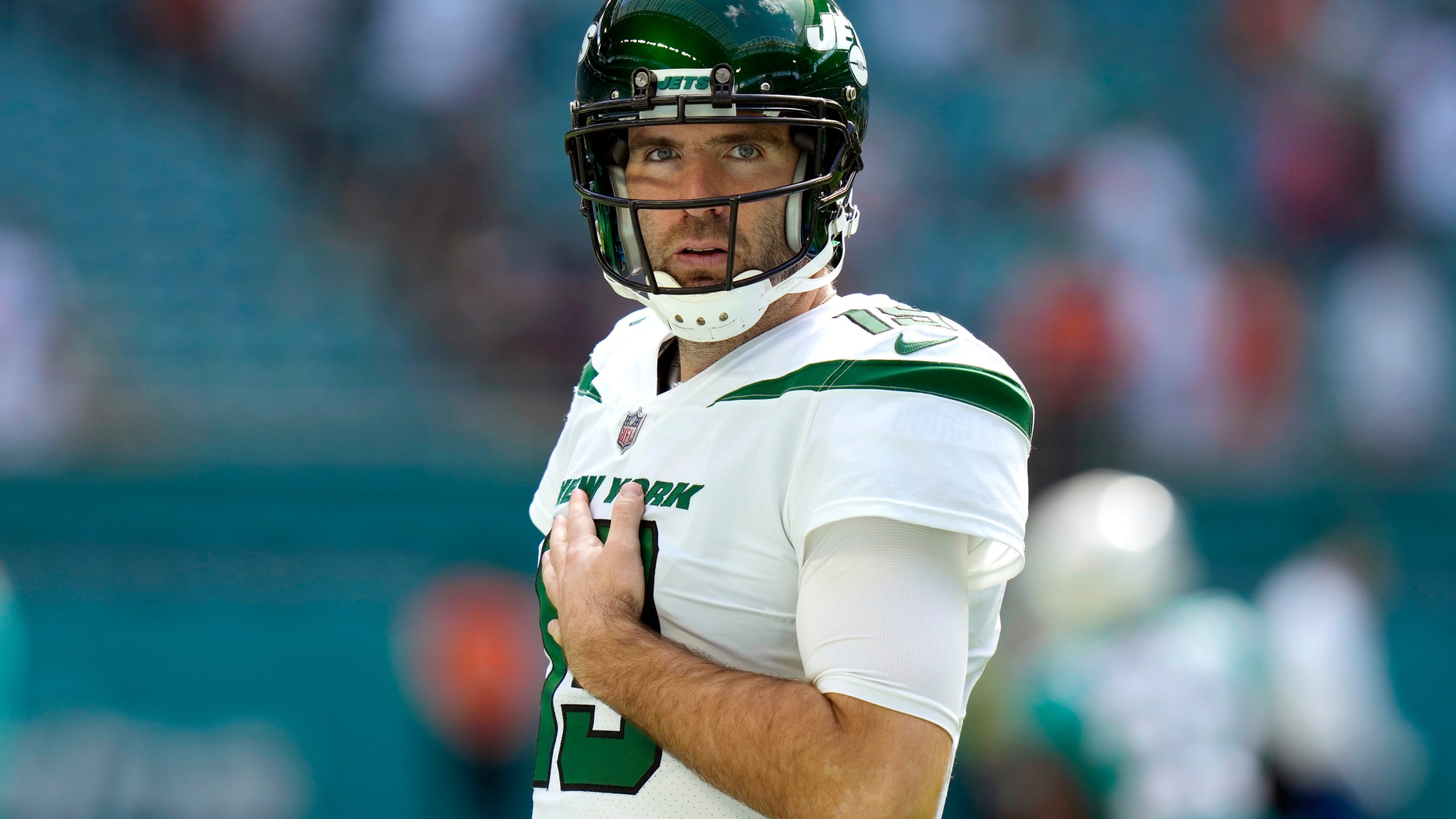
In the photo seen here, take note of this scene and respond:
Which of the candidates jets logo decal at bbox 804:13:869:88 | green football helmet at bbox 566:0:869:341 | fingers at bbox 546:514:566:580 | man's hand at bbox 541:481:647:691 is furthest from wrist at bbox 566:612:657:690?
jets logo decal at bbox 804:13:869:88

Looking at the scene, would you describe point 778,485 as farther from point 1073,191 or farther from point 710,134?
point 1073,191

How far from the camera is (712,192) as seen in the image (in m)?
1.76

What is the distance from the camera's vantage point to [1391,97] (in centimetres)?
738

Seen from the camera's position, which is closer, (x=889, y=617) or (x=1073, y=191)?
(x=889, y=617)

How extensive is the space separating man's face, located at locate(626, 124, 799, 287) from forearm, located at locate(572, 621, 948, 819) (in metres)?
0.47

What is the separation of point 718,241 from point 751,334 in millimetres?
148

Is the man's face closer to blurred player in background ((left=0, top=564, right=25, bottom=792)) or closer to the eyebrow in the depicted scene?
the eyebrow

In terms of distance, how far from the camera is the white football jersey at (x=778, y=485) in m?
1.53

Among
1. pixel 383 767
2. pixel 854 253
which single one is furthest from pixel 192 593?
pixel 854 253

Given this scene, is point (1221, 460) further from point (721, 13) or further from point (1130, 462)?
point (721, 13)

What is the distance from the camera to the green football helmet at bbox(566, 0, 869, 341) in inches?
68.6

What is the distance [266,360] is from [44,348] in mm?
903

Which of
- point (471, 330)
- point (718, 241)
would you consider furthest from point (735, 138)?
point (471, 330)

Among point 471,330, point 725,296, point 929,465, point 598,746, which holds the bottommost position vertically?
point 471,330
